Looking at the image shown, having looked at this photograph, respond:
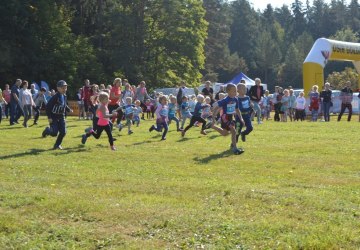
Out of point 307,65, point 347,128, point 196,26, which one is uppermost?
point 196,26

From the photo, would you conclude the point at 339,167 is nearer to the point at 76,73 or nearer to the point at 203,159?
the point at 203,159

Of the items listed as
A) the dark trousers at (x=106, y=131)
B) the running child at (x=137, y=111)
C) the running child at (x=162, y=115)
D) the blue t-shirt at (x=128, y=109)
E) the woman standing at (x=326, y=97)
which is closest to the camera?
the dark trousers at (x=106, y=131)

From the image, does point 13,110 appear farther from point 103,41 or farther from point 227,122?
point 103,41

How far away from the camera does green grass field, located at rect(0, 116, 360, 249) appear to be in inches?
268

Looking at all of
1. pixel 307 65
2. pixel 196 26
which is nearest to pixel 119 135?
pixel 307 65

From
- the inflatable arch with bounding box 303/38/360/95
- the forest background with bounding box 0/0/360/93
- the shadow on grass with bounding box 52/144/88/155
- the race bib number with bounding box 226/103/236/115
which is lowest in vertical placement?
the shadow on grass with bounding box 52/144/88/155

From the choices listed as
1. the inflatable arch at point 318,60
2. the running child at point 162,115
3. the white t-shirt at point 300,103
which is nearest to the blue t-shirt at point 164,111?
the running child at point 162,115

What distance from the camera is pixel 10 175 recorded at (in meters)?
11.1

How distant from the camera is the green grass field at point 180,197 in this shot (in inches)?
268

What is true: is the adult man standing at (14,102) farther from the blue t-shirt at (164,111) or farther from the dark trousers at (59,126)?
the dark trousers at (59,126)

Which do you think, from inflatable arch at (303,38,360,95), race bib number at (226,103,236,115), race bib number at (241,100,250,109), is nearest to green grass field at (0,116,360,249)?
race bib number at (226,103,236,115)

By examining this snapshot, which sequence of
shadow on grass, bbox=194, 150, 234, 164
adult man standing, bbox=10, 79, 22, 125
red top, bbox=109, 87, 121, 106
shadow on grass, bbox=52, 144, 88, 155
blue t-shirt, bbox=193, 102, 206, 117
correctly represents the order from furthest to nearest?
1. adult man standing, bbox=10, 79, 22, 125
2. red top, bbox=109, 87, 121, 106
3. blue t-shirt, bbox=193, 102, 206, 117
4. shadow on grass, bbox=52, 144, 88, 155
5. shadow on grass, bbox=194, 150, 234, 164

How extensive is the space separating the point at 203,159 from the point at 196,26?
50.8 metres

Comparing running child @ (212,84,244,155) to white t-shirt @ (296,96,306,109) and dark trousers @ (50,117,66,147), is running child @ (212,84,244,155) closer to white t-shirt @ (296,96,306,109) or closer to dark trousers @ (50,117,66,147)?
dark trousers @ (50,117,66,147)
